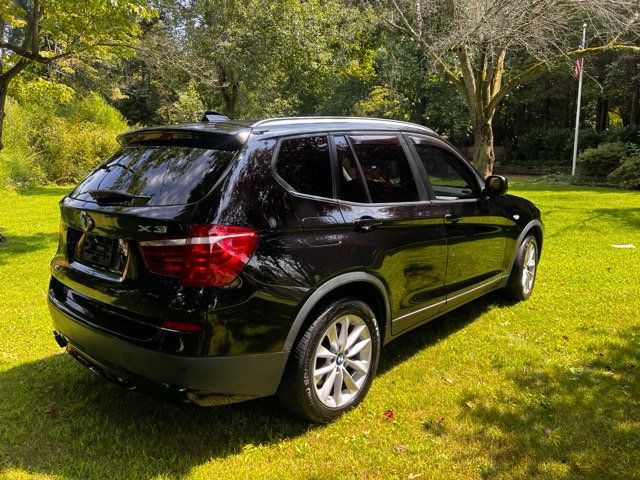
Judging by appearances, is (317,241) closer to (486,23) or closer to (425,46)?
(486,23)

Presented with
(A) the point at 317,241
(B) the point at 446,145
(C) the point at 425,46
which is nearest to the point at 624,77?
(C) the point at 425,46

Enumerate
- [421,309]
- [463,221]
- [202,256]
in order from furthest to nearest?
1. [463,221]
2. [421,309]
3. [202,256]

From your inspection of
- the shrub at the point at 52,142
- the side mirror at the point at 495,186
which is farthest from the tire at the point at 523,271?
the shrub at the point at 52,142

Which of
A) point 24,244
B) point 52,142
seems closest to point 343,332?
point 24,244

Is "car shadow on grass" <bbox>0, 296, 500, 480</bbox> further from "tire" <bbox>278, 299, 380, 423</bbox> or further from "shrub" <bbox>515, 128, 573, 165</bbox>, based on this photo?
"shrub" <bbox>515, 128, 573, 165</bbox>

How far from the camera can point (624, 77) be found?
1005 inches

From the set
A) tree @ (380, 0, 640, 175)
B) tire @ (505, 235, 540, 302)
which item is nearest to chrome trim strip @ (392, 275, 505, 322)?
tire @ (505, 235, 540, 302)

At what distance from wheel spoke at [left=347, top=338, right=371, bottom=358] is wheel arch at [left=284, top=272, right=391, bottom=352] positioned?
22 cm

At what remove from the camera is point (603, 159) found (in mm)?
→ 20297

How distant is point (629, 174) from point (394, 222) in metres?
17.1

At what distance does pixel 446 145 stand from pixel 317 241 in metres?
2.01

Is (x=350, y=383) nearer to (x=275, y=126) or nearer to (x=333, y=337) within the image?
(x=333, y=337)

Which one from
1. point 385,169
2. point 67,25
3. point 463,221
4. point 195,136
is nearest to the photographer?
point 195,136

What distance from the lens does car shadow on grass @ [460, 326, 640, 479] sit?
2959mm
